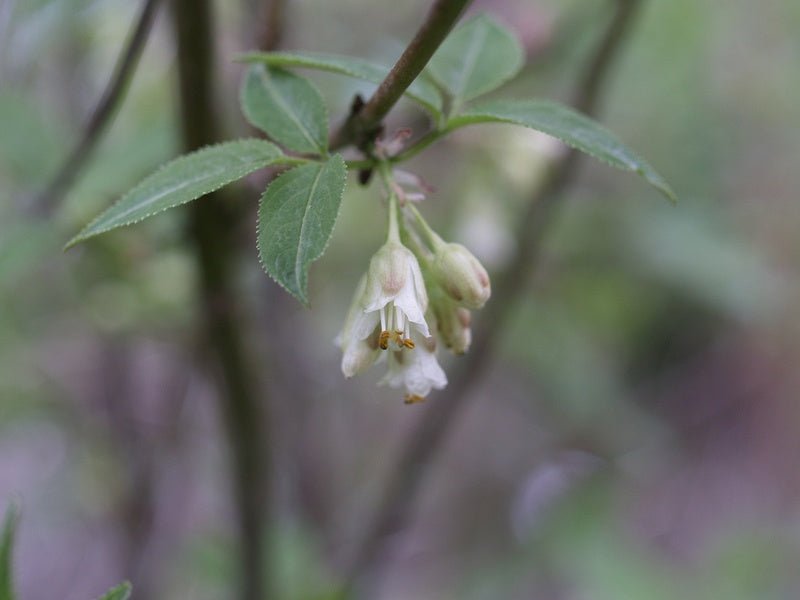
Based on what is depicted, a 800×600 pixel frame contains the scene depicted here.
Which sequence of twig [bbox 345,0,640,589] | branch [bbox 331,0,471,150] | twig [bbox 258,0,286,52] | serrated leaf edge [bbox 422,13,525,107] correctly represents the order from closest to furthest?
branch [bbox 331,0,471,150] < serrated leaf edge [bbox 422,13,525,107] < twig [bbox 258,0,286,52] < twig [bbox 345,0,640,589]

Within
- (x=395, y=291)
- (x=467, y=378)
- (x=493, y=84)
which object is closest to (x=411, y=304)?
(x=395, y=291)

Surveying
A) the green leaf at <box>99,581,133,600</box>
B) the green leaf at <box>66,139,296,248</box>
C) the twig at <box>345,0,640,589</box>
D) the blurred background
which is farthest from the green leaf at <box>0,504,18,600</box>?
the twig at <box>345,0,640,589</box>

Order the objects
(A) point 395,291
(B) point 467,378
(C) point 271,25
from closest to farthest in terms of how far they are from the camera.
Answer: (A) point 395,291, (C) point 271,25, (B) point 467,378

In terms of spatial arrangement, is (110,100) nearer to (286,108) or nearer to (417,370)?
(286,108)

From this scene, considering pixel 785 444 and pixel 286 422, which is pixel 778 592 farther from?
pixel 785 444

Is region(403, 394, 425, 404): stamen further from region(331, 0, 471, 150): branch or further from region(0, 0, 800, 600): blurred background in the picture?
region(0, 0, 800, 600): blurred background

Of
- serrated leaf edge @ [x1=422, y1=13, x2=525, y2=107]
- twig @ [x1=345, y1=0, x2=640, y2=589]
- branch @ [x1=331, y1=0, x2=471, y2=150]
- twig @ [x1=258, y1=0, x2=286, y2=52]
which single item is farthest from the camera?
twig @ [x1=345, y1=0, x2=640, y2=589]

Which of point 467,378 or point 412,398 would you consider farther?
point 467,378
